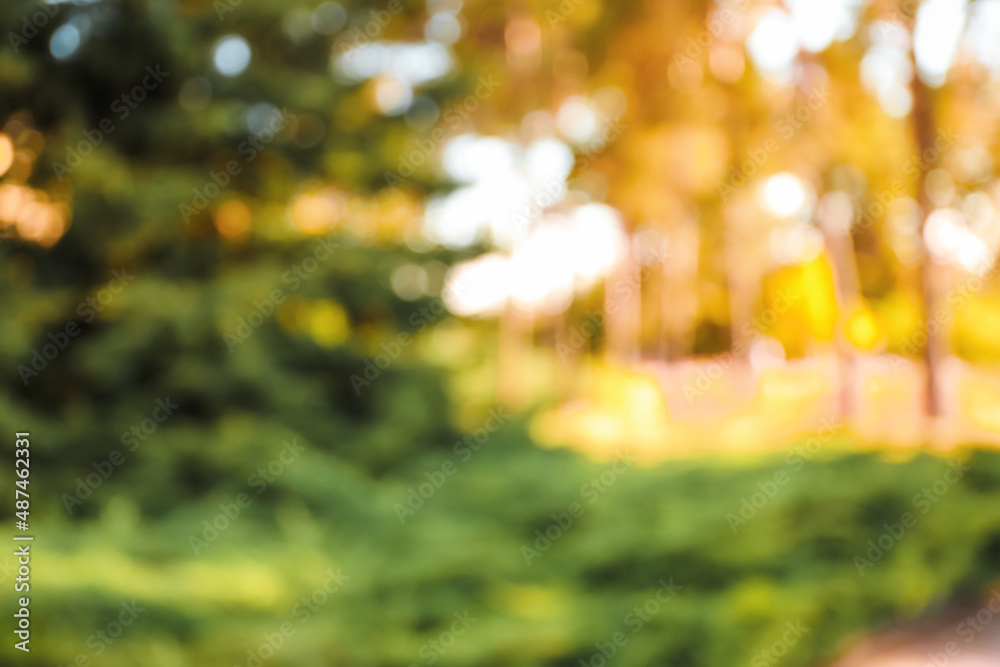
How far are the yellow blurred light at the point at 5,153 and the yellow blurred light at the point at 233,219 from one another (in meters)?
1.30

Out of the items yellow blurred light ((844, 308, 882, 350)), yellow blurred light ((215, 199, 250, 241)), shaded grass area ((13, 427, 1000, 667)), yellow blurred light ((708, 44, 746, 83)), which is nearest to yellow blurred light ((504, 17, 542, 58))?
yellow blurred light ((708, 44, 746, 83))

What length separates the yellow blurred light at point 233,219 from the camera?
5.76 meters

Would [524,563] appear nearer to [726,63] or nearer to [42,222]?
[42,222]

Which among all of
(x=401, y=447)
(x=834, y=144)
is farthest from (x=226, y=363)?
(x=834, y=144)

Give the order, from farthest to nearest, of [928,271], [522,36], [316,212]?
[522,36] → [928,271] → [316,212]

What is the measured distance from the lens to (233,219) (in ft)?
19.1

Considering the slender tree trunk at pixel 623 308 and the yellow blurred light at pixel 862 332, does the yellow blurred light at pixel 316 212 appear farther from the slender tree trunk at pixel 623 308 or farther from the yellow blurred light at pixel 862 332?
the slender tree trunk at pixel 623 308

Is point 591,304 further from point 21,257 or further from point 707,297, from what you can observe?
point 21,257

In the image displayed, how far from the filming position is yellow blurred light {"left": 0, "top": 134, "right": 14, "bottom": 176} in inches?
193

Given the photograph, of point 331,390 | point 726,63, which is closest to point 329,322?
point 331,390

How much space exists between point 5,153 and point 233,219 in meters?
1.47

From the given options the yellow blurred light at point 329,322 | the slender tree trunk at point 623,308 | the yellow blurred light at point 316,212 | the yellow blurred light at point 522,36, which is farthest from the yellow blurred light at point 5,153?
the slender tree trunk at point 623,308

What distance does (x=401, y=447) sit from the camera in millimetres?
5711

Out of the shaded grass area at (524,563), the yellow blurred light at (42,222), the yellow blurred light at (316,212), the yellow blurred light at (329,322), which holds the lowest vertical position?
the shaded grass area at (524,563)
